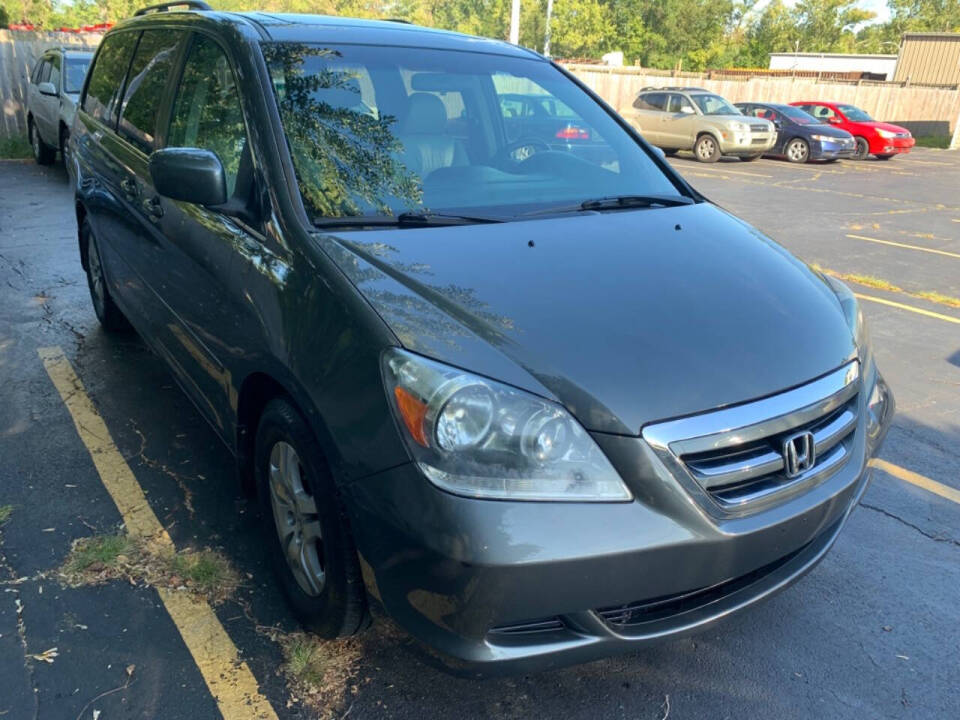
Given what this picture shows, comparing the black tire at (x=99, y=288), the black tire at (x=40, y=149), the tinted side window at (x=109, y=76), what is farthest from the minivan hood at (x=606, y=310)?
the black tire at (x=40, y=149)

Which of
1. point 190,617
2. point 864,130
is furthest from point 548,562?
point 864,130

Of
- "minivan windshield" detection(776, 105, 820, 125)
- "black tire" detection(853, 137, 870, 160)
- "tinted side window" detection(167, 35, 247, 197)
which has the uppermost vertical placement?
"tinted side window" detection(167, 35, 247, 197)

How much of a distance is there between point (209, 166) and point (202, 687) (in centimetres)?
166

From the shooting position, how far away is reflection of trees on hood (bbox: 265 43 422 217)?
104 inches

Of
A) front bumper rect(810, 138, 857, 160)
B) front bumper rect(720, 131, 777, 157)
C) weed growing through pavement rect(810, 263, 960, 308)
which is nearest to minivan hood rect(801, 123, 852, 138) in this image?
front bumper rect(810, 138, 857, 160)

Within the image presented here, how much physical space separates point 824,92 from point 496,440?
33.6 metres

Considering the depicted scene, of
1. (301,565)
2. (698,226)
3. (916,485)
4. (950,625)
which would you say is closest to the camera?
(301,565)

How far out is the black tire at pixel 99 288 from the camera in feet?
16.1

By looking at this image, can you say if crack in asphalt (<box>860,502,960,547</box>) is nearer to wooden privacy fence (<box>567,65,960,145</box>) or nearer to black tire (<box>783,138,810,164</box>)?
black tire (<box>783,138,810,164</box>)

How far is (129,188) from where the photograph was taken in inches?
152

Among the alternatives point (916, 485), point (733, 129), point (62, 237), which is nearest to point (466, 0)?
point (733, 129)

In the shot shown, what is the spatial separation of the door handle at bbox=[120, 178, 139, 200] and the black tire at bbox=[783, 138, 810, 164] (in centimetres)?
1952

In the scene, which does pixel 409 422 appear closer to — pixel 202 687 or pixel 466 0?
pixel 202 687

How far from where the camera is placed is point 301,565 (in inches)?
99.1
